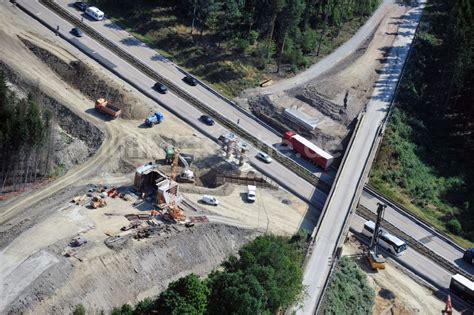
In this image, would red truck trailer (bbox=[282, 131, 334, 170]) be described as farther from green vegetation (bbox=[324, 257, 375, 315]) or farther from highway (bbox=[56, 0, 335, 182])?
green vegetation (bbox=[324, 257, 375, 315])

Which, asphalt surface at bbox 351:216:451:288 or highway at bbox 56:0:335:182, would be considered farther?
highway at bbox 56:0:335:182

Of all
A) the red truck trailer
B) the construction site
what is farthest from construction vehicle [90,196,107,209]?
the red truck trailer

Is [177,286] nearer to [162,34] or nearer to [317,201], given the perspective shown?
[317,201]

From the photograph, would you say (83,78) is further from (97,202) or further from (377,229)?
(377,229)

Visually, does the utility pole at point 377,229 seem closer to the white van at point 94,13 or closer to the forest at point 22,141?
the forest at point 22,141

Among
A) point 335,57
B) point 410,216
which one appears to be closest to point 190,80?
point 335,57

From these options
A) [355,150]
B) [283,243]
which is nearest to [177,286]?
[283,243]
